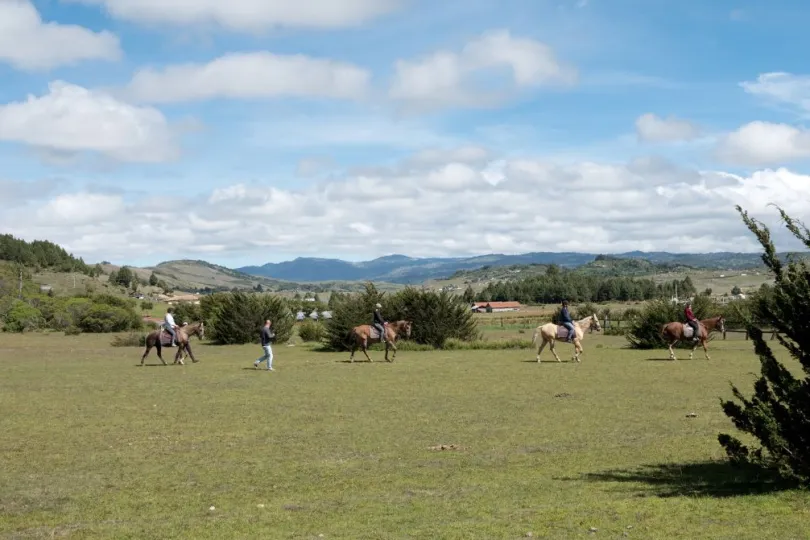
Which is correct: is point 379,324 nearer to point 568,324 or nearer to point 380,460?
point 568,324

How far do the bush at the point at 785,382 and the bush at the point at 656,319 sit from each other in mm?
28639

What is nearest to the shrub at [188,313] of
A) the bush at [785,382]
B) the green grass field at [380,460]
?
the green grass field at [380,460]

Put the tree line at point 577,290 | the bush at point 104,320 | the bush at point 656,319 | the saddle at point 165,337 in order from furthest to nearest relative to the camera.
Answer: the tree line at point 577,290 < the bush at point 104,320 < the bush at point 656,319 < the saddle at point 165,337

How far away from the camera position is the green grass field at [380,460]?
27.9ft

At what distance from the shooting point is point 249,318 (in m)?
47.0

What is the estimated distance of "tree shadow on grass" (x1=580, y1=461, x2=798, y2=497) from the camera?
9516 mm

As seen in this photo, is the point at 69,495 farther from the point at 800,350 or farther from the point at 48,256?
the point at 48,256

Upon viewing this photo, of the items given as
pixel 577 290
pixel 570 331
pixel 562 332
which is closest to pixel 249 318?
pixel 562 332

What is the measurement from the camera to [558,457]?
12.2m

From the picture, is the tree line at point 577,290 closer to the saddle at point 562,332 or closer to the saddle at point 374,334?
the saddle at point 562,332

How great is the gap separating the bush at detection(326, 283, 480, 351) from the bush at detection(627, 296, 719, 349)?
330 inches

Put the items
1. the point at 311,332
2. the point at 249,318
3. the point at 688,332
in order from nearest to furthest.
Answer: the point at 688,332
the point at 249,318
the point at 311,332

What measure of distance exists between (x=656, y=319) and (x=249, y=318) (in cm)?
2319

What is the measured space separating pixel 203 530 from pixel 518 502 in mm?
3620
